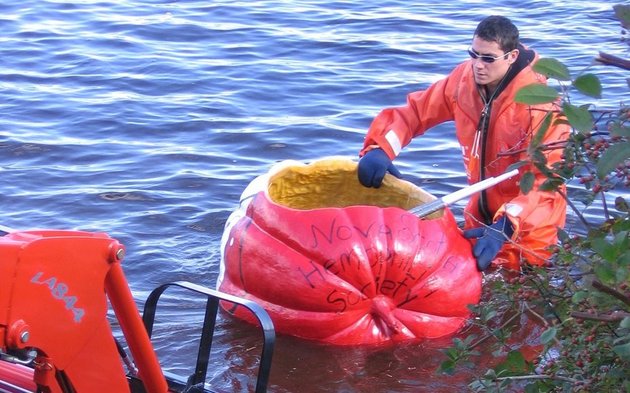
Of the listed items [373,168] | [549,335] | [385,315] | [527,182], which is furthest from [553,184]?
[373,168]

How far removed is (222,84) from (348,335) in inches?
210

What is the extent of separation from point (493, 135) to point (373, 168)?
0.66 m

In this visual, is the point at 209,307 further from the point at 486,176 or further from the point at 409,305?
the point at 486,176

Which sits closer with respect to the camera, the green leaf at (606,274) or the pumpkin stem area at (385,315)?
the green leaf at (606,274)

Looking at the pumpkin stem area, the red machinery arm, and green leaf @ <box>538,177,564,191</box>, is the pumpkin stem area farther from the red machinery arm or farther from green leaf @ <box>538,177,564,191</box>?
→ green leaf @ <box>538,177,564,191</box>

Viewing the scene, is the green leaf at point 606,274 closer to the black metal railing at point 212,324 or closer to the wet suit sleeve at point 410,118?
the black metal railing at point 212,324

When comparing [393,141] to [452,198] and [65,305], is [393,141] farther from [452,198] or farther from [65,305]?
[65,305]

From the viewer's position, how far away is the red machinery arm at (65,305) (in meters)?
2.66

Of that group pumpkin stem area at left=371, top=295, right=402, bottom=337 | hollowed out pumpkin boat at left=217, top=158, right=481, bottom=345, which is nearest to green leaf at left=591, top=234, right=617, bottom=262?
hollowed out pumpkin boat at left=217, top=158, right=481, bottom=345

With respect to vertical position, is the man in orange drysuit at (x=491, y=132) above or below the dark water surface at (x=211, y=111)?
above

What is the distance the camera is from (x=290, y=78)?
1021cm

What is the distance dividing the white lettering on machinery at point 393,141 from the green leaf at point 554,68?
364 centimetres

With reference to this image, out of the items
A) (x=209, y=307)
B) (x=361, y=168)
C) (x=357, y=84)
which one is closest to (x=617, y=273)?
(x=209, y=307)

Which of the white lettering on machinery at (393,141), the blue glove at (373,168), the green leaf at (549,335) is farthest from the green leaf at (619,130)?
the white lettering on machinery at (393,141)
